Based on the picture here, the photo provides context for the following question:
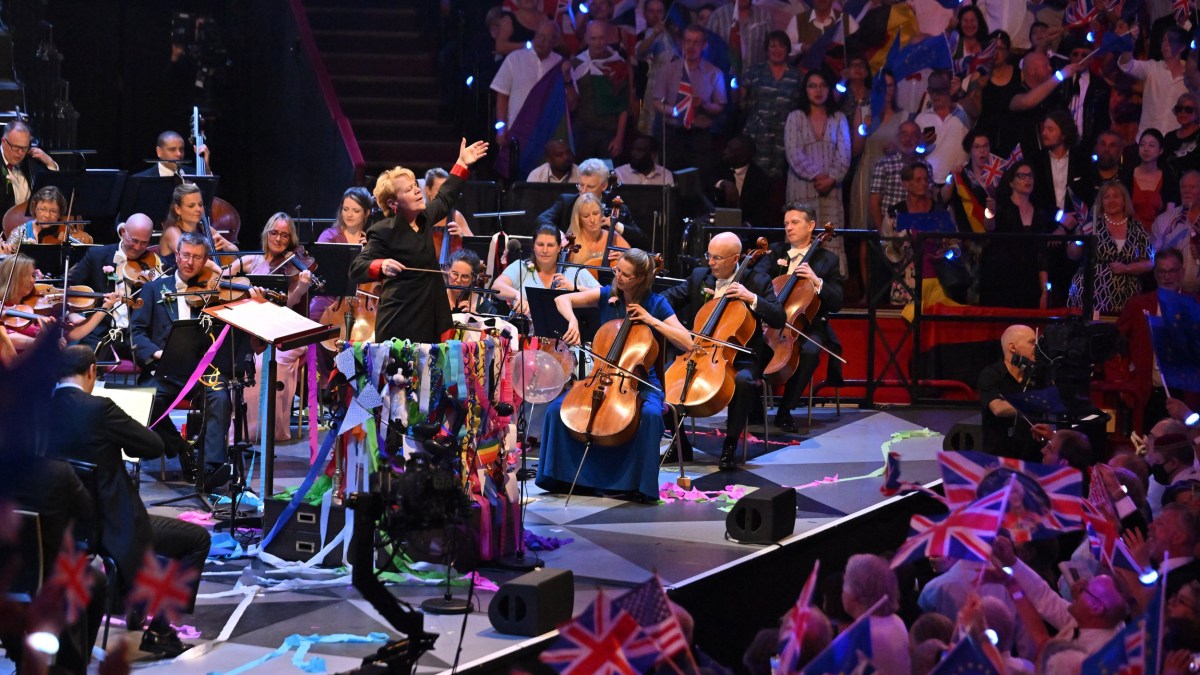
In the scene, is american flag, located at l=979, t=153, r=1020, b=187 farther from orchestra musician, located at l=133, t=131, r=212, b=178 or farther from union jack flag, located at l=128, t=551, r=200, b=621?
union jack flag, located at l=128, t=551, r=200, b=621

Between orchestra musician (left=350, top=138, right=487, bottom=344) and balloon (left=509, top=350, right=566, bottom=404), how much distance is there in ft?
1.66

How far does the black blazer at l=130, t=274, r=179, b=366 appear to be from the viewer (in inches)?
305

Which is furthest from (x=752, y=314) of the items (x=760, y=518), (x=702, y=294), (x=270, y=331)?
(x=270, y=331)

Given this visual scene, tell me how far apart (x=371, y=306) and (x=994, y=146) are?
567 cm

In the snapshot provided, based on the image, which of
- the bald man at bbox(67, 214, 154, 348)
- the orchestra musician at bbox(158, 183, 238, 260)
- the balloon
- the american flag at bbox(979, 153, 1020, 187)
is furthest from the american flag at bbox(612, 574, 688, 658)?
the american flag at bbox(979, 153, 1020, 187)

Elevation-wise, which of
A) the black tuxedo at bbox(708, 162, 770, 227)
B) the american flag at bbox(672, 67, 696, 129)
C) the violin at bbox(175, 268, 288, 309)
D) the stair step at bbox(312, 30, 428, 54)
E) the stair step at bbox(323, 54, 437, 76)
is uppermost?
the stair step at bbox(312, 30, 428, 54)

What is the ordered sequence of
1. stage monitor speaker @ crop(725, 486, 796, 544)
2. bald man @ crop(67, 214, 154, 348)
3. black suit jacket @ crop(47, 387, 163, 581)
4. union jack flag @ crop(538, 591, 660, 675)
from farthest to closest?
1. bald man @ crop(67, 214, 154, 348)
2. stage monitor speaker @ crop(725, 486, 796, 544)
3. black suit jacket @ crop(47, 387, 163, 581)
4. union jack flag @ crop(538, 591, 660, 675)

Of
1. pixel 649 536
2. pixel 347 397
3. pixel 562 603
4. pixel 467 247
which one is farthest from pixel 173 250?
pixel 562 603

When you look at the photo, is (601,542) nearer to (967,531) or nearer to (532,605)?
(532,605)

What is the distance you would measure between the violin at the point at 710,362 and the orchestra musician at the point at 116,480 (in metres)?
3.35

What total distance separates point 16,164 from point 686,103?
551 centimetres

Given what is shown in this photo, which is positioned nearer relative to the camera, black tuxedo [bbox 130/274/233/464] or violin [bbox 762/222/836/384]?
black tuxedo [bbox 130/274/233/464]

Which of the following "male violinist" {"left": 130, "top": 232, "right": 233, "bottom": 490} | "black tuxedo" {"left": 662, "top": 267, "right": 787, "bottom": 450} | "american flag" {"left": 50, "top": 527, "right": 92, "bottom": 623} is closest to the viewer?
"american flag" {"left": 50, "top": 527, "right": 92, "bottom": 623}

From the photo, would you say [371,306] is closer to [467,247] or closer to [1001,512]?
[467,247]
